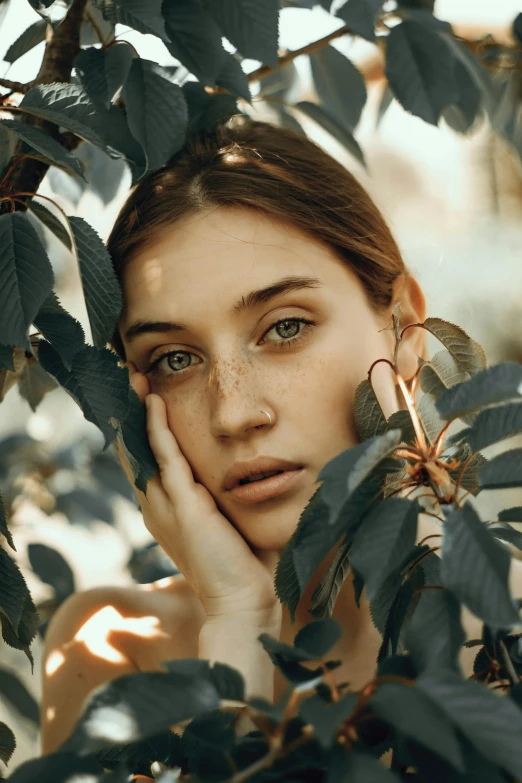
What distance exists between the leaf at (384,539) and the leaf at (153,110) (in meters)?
0.52

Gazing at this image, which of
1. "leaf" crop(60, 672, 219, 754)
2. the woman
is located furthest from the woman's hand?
"leaf" crop(60, 672, 219, 754)

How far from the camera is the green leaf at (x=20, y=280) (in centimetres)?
74

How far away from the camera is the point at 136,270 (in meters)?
1.15

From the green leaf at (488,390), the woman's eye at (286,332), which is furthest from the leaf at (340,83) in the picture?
the green leaf at (488,390)

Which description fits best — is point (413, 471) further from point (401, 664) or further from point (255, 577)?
point (255, 577)

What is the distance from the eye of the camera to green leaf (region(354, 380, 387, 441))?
3.26 ft

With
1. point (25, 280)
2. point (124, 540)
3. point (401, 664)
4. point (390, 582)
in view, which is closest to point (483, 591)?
point (401, 664)

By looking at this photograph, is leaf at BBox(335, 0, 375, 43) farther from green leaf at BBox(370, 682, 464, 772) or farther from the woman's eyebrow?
green leaf at BBox(370, 682, 464, 772)

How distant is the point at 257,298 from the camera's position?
1.04m

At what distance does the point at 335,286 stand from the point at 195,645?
65 centimetres

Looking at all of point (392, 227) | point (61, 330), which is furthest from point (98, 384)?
point (392, 227)

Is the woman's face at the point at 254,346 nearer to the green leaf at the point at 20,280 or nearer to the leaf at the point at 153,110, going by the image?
the leaf at the point at 153,110

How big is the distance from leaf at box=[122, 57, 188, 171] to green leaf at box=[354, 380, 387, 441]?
1.21 ft

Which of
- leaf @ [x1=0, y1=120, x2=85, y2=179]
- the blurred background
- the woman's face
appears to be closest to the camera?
leaf @ [x1=0, y1=120, x2=85, y2=179]
